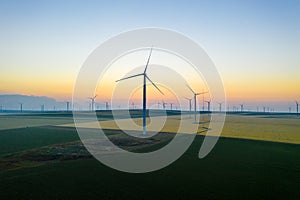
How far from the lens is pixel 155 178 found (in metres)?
17.2

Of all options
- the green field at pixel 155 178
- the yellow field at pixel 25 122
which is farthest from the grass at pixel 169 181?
the yellow field at pixel 25 122

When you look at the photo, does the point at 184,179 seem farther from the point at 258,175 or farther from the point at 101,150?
the point at 101,150

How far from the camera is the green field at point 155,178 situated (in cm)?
1385

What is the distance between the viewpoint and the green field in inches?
545

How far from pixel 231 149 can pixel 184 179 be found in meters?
13.1

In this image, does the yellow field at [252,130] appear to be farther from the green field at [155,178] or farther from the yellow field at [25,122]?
the green field at [155,178]

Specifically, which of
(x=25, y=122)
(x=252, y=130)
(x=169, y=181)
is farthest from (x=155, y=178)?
(x=25, y=122)

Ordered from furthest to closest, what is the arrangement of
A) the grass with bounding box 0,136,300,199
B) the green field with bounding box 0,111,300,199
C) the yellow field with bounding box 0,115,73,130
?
the yellow field with bounding box 0,115,73,130
the green field with bounding box 0,111,300,199
the grass with bounding box 0,136,300,199


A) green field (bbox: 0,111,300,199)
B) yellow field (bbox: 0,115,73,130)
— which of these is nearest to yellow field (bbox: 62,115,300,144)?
yellow field (bbox: 0,115,73,130)

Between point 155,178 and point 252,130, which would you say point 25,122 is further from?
point 155,178

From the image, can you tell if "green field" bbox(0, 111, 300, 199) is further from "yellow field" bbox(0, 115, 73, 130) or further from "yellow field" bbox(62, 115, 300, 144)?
"yellow field" bbox(0, 115, 73, 130)

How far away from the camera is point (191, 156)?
24.4m

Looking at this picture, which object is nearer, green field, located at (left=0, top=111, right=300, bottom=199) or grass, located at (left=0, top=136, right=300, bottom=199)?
grass, located at (left=0, top=136, right=300, bottom=199)

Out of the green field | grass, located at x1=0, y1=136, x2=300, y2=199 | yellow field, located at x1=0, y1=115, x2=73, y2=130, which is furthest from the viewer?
yellow field, located at x1=0, y1=115, x2=73, y2=130
